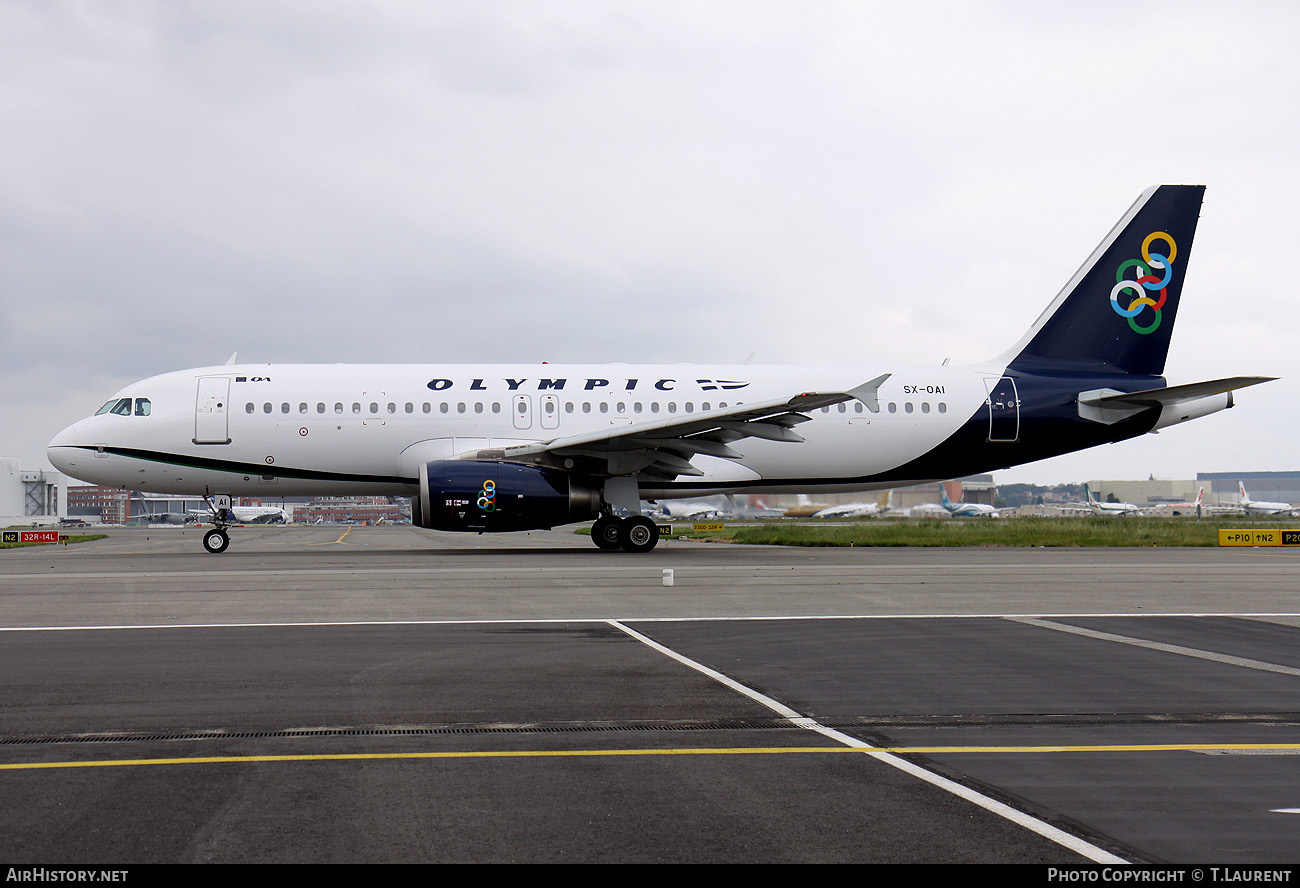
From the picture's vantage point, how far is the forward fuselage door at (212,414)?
76.3 feet

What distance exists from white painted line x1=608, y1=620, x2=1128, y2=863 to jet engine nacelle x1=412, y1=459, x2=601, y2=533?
1373 centimetres

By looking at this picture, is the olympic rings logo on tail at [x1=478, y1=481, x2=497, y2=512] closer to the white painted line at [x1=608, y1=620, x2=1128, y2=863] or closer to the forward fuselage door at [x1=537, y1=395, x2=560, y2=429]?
the forward fuselage door at [x1=537, y1=395, x2=560, y2=429]

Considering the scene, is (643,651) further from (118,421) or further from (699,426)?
(118,421)

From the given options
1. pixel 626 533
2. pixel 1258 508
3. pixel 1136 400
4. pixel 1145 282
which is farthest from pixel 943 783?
pixel 1258 508

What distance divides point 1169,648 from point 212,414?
20.3 metres

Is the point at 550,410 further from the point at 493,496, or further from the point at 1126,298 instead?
the point at 1126,298

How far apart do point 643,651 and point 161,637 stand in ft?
15.5

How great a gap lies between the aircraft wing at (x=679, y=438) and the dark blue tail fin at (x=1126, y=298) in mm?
7024

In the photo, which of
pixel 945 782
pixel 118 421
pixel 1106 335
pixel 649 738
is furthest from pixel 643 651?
pixel 1106 335

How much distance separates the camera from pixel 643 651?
9.16 meters

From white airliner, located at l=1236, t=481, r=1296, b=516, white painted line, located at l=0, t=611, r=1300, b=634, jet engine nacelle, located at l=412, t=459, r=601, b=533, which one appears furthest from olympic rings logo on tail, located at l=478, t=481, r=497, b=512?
white airliner, located at l=1236, t=481, r=1296, b=516

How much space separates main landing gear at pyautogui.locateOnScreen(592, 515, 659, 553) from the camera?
75.5ft

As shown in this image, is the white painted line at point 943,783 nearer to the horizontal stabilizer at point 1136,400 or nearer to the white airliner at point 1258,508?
the horizontal stabilizer at point 1136,400

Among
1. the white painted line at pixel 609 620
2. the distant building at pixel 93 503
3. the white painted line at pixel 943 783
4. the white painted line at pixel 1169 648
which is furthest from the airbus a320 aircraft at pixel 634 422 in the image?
the distant building at pixel 93 503
